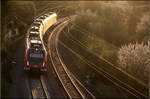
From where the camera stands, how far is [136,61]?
30.1m

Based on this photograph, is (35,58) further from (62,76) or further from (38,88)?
(62,76)

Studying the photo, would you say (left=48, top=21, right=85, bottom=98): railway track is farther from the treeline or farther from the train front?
the treeline

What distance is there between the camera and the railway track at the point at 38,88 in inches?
845

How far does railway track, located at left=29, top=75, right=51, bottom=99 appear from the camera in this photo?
2147 cm

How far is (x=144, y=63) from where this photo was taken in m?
29.8

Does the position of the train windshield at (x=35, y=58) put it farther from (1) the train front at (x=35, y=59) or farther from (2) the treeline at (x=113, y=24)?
(2) the treeline at (x=113, y=24)

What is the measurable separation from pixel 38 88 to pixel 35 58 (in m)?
3.15

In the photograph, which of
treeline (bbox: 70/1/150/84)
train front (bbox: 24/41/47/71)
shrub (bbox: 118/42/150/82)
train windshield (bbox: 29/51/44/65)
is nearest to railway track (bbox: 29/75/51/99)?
train front (bbox: 24/41/47/71)

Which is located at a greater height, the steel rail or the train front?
the train front

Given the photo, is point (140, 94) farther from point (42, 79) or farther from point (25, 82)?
point (25, 82)

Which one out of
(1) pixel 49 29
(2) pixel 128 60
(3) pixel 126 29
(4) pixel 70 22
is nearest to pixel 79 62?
(2) pixel 128 60

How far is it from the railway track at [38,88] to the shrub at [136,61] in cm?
1134

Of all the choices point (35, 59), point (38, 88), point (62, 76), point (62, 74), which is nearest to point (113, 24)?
point (62, 74)

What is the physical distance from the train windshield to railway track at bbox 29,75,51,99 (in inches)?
62.8
